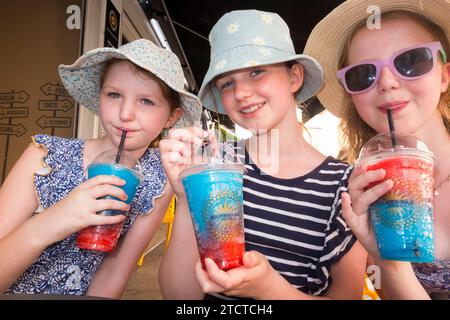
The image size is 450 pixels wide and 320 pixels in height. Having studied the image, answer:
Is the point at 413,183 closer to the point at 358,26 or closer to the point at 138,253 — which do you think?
the point at 358,26

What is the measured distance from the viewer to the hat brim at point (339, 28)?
133 centimetres

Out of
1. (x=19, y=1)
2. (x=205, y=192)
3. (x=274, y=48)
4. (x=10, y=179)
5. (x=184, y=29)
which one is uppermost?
(x=184, y=29)

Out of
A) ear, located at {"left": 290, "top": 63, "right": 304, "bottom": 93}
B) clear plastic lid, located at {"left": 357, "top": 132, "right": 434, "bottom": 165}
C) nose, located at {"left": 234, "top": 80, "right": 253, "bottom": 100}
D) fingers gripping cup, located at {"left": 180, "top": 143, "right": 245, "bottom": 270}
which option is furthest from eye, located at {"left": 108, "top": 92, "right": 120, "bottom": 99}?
A: clear plastic lid, located at {"left": 357, "top": 132, "right": 434, "bottom": 165}

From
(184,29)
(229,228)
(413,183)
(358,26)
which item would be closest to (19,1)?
(184,29)

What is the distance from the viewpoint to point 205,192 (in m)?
0.94

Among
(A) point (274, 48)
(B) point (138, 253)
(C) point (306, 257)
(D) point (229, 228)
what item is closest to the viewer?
(D) point (229, 228)

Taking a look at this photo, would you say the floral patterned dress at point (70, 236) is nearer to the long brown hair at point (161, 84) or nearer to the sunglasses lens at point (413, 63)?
the long brown hair at point (161, 84)

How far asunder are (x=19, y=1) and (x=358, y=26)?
3.34 m

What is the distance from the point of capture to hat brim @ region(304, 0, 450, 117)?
4.37 feet

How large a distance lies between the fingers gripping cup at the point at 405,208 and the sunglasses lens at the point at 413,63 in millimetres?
362

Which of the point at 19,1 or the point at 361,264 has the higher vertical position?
the point at 19,1

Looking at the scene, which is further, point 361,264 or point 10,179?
point 10,179

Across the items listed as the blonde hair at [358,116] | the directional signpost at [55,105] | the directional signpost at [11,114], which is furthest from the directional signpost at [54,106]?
the blonde hair at [358,116]

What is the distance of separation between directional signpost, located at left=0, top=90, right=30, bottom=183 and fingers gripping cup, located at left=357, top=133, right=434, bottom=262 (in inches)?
129
